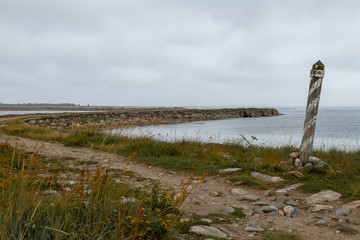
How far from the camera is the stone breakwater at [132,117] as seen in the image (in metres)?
33.6

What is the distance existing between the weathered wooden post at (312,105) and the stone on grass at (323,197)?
2.43 meters

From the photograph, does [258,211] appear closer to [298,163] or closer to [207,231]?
[207,231]

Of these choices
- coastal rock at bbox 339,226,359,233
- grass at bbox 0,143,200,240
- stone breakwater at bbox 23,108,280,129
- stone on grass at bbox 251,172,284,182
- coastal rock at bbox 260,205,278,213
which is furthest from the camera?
stone breakwater at bbox 23,108,280,129

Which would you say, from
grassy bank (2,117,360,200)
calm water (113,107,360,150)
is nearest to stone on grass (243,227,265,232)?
grassy bank (2,117,360,200)

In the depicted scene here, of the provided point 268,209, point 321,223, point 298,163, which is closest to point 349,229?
point 321,223

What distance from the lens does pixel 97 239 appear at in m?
2.76

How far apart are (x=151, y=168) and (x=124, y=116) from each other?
38.3m

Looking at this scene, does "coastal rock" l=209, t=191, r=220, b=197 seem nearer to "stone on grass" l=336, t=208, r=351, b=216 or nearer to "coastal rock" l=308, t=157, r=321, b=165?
"stone on grass" l=336, t=208, r=351, b=216

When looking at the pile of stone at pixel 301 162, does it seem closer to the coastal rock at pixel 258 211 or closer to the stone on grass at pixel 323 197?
the stone on grass at pixel 323 197

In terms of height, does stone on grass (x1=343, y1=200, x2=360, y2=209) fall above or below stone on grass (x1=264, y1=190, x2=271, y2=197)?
above

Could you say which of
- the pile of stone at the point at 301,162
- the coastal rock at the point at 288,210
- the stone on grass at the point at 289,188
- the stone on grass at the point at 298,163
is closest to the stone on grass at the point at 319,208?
the coastal rock at the point at 288,210

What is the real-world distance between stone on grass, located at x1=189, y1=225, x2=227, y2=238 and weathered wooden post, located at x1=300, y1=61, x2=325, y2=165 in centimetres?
526

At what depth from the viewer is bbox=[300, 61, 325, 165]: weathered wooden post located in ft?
25.7

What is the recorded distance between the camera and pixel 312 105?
7.90 m
